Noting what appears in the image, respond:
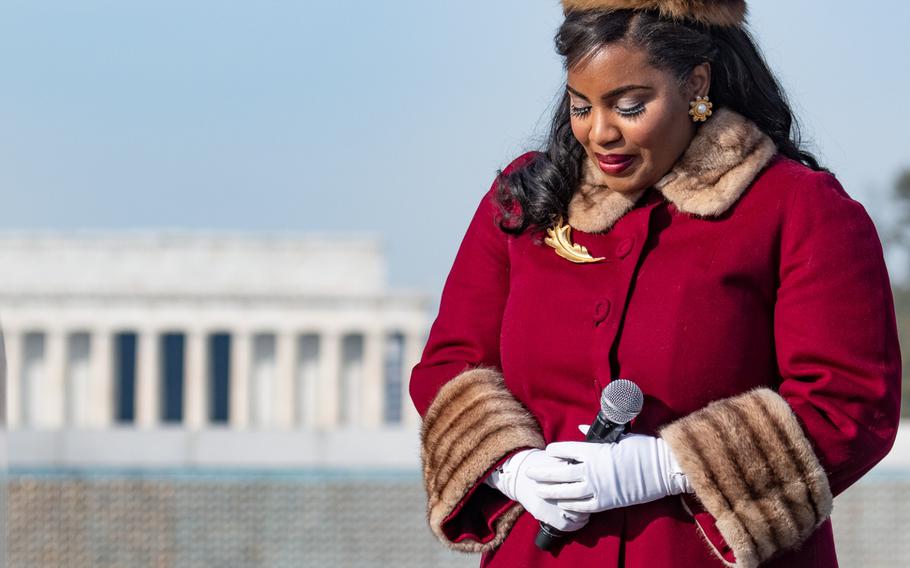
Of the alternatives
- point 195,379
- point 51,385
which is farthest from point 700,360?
point 51,385

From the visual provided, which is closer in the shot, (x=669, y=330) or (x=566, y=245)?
(x=669, y=330)

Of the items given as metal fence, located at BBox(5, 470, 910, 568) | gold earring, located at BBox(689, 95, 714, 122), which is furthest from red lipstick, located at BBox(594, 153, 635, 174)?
metal fence, located at BBox(5, 470, 910, 568)

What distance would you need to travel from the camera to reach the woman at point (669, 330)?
204 centimetres

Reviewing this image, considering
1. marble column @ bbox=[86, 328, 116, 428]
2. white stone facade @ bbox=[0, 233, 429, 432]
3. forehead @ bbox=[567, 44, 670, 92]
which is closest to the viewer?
forehead @ bbox=[567, 44, 670, 92]

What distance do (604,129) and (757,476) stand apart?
0.51m

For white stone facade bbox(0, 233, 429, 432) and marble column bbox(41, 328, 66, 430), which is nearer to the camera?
white stone facade bbox(0, 233, 429, 432)

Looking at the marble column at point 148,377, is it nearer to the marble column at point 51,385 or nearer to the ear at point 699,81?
the marble column at point 51,385

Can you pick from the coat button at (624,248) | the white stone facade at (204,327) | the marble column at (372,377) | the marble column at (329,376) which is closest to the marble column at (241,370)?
the white stone facade at (204,327)

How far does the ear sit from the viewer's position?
217 centimetres

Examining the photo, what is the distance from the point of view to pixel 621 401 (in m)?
2.01

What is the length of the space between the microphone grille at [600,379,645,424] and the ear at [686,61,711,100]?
1.42 ft

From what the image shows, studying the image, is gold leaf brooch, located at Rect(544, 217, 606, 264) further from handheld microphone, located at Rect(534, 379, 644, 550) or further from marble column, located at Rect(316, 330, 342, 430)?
marble column, located at Rect(316, 330, 342, 430)

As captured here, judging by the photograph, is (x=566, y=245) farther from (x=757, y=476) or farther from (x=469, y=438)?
(x=757, y=476)

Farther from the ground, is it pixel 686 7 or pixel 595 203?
pixel 686 7
